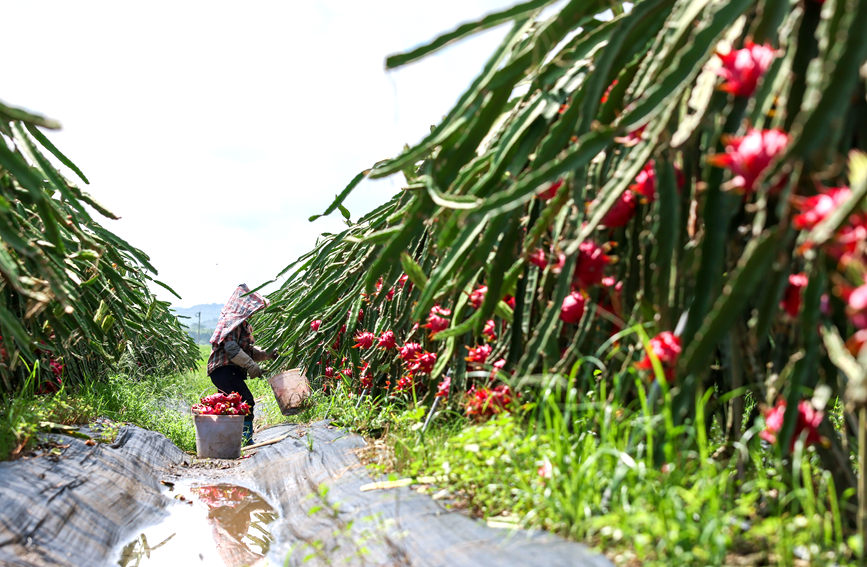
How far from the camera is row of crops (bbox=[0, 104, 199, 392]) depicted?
10.7 ft

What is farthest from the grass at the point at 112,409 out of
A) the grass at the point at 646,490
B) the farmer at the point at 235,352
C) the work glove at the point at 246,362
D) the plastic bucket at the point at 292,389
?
the grass at the point at 646,490

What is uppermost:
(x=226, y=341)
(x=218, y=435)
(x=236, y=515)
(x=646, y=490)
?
(x=646, y=490)

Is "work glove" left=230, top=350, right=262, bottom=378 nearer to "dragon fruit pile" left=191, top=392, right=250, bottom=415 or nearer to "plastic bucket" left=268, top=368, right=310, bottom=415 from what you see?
"plastic bucket" left=268, top=368, right=310, bottom=415

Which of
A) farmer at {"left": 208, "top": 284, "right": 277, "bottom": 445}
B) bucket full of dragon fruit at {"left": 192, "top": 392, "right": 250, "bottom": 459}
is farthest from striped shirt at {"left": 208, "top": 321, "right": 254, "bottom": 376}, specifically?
bucket full of dragon fruit at {"left": 192, "top": 392, "right": 250, "bottom": 459}

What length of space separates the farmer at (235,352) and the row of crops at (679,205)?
4.37 meters

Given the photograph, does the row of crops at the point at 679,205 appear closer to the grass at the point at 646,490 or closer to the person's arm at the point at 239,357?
the grass at the point at 646,490

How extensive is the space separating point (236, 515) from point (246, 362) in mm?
2878

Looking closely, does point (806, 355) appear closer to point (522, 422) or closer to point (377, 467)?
point (522, 422)

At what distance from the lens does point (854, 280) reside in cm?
154

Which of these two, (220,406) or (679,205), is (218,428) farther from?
(679,205)

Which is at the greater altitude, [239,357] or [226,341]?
[226,341]

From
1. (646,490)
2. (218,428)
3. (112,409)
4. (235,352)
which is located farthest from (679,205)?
(235,352)

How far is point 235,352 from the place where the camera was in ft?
23.7

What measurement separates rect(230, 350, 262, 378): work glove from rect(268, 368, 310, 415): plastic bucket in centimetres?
22
